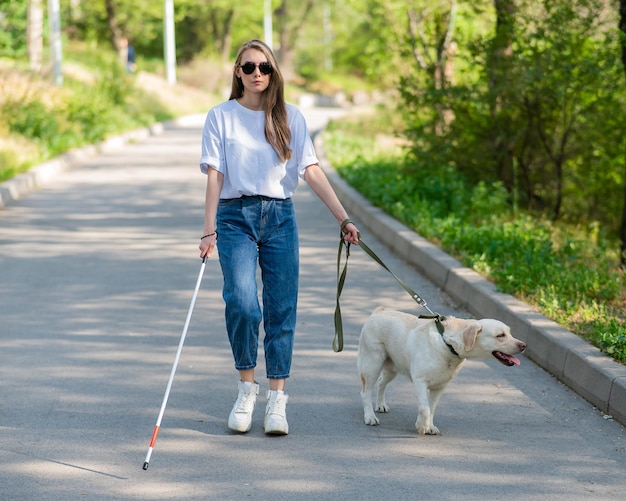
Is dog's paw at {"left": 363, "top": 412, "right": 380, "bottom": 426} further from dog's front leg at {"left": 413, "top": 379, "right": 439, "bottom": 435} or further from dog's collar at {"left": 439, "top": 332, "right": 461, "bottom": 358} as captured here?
dog's collar at {"left": 439, "top": 332, "right": 461, "bottom": 358}

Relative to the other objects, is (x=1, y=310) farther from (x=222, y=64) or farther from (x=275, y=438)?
(x=222, y=64)

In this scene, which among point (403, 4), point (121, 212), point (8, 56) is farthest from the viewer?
point (8, 56)

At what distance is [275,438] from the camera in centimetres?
562

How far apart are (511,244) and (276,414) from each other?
5.15 metres

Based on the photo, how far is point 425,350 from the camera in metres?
5.61

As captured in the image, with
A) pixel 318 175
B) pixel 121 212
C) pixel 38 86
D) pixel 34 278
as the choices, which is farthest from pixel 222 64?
pixel 318 175

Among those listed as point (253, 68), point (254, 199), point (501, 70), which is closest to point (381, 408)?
point (254, 199)

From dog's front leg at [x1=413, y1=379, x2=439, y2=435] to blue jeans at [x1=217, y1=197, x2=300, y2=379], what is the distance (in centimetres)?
70

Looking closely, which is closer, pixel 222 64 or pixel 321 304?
pixel 321 304

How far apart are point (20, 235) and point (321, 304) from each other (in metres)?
5.15

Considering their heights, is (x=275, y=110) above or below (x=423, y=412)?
above

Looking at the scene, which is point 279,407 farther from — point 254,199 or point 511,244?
point 511,244

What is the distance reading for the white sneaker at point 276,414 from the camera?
5609mm

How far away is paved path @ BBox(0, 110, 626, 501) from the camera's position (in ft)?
16.2
